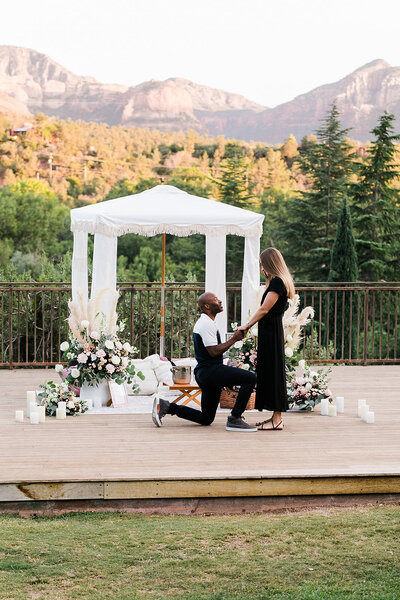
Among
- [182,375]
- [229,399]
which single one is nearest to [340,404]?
[229,399]

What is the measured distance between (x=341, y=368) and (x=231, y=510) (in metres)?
5.93

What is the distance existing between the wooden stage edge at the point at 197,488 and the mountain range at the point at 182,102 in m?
131

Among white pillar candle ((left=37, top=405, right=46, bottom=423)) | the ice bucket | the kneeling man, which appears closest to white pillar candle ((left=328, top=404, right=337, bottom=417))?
the kneeling man

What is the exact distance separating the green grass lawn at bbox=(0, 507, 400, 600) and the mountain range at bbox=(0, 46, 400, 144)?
131 metres

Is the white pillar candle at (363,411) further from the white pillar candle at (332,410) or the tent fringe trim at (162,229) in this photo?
the tent fringe trim at (162,229)

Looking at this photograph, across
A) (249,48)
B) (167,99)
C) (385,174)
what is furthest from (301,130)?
(385,174)

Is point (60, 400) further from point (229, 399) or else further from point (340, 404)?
point (340, 404)

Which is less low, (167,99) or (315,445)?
(167,99)

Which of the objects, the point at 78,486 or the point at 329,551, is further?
the point at 78,486

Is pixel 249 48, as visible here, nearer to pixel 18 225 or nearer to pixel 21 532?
pixel 18 225

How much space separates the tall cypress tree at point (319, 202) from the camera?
146 feet

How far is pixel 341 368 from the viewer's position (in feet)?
34.3

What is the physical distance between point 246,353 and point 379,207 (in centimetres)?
3584

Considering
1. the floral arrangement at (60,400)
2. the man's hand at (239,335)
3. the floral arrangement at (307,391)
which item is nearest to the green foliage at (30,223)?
the floral arrangement at (60,400)
